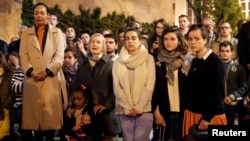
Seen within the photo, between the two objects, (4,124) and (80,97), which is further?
(4,124)

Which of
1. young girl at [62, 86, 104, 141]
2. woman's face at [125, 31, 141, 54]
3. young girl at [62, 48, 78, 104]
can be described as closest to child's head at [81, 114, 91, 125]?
young girl at [62, 86, 104, 141]

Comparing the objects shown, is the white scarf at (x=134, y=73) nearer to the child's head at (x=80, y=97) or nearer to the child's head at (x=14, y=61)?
the child's head at (x=80, y=97)

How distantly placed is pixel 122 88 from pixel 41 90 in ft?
3.80

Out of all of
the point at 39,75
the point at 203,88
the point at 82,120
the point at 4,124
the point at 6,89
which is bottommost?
the point at 4,124

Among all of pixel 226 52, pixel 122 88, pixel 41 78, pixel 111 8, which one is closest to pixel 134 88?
pixel 122 88

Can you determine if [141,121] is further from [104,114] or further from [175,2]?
[175,2]

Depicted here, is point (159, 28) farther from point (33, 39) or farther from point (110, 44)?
point (33, 39)

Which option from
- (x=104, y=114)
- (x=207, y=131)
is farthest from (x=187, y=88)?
(x=104, y=114)

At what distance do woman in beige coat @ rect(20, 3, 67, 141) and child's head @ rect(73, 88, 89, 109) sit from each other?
310mm

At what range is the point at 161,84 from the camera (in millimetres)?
5602

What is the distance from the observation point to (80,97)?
6.01 metres

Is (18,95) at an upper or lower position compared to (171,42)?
lower

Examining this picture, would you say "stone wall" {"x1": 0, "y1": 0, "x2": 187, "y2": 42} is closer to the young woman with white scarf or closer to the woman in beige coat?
the woman in beige coat

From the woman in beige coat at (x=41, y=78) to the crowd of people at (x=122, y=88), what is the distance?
1 centimetres
